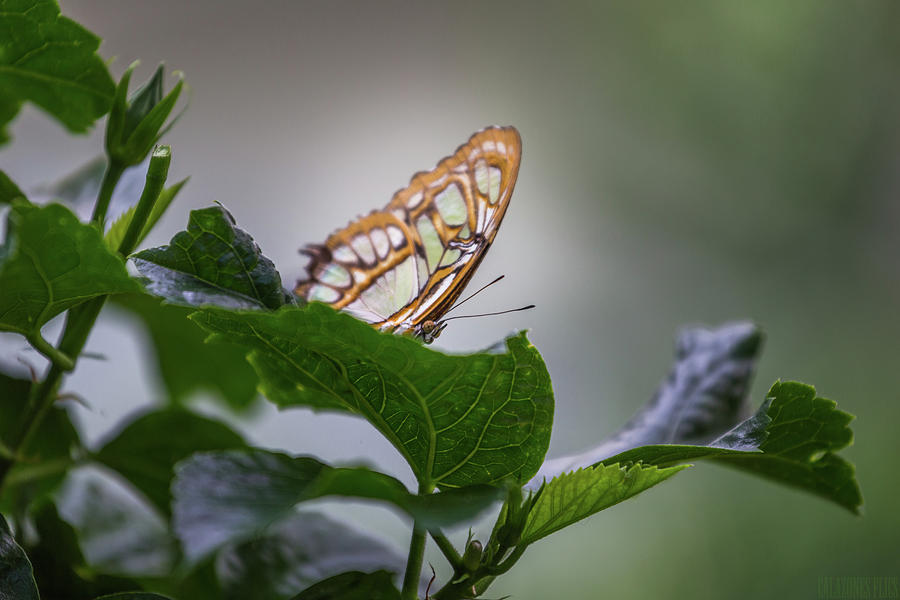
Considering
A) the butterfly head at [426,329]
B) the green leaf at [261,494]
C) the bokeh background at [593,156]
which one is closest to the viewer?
the green leaf at [261,494]

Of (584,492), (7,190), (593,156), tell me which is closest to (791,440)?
(584,492)

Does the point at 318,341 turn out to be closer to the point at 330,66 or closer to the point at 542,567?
the point at 542,567

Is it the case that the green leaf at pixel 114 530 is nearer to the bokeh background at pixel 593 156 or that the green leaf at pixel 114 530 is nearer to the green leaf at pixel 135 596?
the green leaf at pixel 135 596

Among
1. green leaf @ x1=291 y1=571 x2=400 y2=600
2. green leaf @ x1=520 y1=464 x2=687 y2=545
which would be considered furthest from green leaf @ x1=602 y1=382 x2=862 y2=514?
green leaf @ x1=291 y1=571 x2=400 y2=600

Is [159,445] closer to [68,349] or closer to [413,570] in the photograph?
[68,349]

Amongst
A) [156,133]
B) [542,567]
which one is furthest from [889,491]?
[156,133]

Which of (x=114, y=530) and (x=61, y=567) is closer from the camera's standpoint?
(x=61, y=567)

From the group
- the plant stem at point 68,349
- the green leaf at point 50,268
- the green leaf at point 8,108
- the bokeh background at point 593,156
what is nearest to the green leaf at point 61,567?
the plant stem at point 68,349
